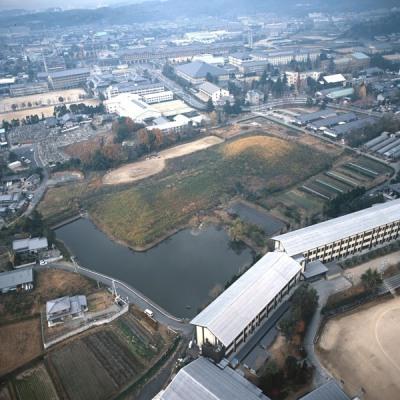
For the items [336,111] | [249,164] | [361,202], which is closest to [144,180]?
[249,164]

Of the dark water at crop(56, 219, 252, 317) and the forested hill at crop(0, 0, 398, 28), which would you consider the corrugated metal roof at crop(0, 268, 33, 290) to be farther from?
the forested hill at crop(0, 0, 398, 28)

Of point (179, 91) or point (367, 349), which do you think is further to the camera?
point (179, 91)

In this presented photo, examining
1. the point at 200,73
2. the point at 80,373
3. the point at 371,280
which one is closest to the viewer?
the point at 80,373

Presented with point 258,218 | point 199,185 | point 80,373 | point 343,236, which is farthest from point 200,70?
point 80,373

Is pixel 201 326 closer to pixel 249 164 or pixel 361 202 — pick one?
pixel 361 202

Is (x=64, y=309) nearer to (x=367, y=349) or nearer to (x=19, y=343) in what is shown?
(x=19, y=343)

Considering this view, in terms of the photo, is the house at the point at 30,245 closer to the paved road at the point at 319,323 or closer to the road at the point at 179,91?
the paved road at the point at 319,323
